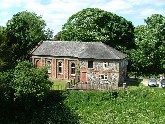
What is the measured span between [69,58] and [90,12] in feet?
58.6

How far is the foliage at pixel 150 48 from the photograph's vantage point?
67312mm

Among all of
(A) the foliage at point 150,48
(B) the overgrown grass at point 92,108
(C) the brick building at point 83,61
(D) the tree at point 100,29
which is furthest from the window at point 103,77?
(D) the tree at point 100,29

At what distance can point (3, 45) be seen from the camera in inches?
1863

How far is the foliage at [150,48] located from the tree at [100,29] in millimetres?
4775

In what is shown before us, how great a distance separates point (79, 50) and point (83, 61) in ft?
10.3

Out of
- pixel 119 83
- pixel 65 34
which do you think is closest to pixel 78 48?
pixel 119 83

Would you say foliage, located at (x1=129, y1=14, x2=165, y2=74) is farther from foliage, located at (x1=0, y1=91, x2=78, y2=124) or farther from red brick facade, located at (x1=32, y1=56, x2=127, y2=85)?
foliage, located at (x1=0, y1=91, x2=78, y2=124)

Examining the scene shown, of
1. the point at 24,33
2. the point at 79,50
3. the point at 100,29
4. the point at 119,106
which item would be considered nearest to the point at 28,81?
the point at 119,106

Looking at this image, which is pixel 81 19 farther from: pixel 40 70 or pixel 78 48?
pixel 40 70

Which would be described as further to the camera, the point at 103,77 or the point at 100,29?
the point at 100,29

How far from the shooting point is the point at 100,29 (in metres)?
73.4

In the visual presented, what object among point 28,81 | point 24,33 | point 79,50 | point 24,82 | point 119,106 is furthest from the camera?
point 24,33

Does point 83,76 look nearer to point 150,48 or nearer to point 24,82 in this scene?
point 24,82

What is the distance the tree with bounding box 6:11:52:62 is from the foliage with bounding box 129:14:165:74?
20.7m
